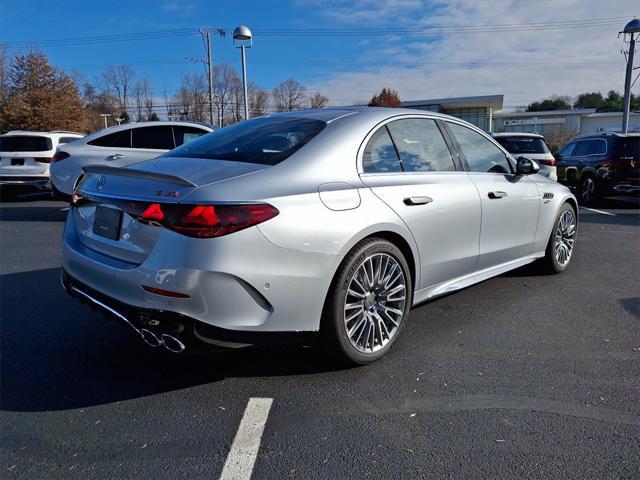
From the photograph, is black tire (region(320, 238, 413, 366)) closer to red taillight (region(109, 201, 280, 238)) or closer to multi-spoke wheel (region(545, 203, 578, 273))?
red taillight (region(109, 201, 280, 238))

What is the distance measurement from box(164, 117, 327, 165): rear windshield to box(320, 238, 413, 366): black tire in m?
0.73

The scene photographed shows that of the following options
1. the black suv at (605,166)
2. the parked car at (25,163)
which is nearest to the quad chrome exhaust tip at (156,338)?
the parked car at (25,163)

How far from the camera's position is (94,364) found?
10.3 feet

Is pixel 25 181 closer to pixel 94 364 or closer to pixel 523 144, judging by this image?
pixel 94 364

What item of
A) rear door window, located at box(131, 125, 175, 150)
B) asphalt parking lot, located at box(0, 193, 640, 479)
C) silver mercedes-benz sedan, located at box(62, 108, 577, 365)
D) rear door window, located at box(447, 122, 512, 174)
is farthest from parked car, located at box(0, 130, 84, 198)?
A: rear door window, located at box(447, 122, 512, 174)

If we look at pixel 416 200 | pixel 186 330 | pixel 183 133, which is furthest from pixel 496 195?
pixel 183 133

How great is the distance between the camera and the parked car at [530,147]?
34.8 ft

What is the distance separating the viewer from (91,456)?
2230mm

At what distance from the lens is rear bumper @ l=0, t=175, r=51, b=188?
1166 cm

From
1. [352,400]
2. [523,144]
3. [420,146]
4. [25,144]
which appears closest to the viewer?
[352,400]

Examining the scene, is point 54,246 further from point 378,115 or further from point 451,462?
point 451,462

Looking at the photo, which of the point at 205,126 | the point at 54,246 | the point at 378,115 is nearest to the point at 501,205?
the point at 378,115

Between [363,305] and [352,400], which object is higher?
[363,305]

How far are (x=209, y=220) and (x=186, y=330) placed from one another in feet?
1.84
